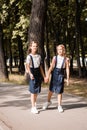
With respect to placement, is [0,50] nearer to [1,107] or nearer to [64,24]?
[1,107]

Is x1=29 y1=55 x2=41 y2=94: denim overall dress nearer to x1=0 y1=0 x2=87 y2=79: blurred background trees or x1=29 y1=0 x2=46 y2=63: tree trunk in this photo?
x1=29 y1=0 x2=46 y2=63: tree trunk

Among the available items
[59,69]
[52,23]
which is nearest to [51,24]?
[52,23]

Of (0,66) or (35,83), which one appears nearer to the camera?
(35,83)

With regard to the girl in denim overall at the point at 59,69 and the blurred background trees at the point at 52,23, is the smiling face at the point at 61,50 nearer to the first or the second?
the girl in denim overall at the point at 59,69

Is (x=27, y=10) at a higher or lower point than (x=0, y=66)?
higher

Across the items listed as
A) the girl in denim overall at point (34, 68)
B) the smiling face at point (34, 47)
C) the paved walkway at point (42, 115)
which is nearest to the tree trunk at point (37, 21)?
the paved walkway at point (42, 115)

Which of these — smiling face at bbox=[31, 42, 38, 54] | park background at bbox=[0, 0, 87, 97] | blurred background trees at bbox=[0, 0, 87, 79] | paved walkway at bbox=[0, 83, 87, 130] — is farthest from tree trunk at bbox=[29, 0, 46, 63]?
smiling face at bbox=[31, 42, 38, 54]

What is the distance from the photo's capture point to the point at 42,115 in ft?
31.5

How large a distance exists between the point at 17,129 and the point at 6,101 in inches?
169

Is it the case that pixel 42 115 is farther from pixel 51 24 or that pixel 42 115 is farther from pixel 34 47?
pixel 51 24

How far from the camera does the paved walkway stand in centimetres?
836

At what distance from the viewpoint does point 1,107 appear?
36.4 feet

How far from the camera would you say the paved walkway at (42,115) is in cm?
836

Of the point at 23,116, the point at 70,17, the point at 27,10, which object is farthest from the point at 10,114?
the point at 70,17
